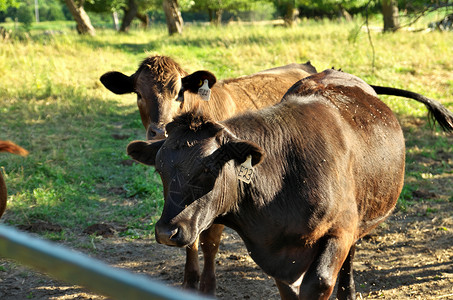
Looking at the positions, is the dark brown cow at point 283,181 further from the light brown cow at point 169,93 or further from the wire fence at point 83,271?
the wire fence at point 83,271

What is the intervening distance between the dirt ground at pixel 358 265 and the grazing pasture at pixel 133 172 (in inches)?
0.5

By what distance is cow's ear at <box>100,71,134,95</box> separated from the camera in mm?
5621

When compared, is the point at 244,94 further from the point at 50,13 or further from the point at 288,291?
the point at 50,13

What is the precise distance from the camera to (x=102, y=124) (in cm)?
1065

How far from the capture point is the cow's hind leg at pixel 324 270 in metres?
3.47

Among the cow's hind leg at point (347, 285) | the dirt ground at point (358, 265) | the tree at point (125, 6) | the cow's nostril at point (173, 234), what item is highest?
the tree at point (125, 6)

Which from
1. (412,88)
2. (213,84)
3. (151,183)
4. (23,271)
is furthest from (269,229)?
(412,88)

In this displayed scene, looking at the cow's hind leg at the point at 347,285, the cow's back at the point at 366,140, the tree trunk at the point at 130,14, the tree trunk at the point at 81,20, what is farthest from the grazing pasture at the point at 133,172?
the tree trunk at the point at 130,14

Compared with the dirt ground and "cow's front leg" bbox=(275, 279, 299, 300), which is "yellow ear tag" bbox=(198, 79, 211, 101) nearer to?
the dirt ground

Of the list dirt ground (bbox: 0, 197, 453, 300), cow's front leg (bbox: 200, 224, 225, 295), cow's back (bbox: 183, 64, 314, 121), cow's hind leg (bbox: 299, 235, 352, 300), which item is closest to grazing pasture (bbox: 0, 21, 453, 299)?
dirt ground (bbox: 0, 197, 453, 300)

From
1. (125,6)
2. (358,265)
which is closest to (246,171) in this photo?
(358,265)

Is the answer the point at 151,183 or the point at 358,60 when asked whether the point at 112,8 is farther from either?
the point at 151,183

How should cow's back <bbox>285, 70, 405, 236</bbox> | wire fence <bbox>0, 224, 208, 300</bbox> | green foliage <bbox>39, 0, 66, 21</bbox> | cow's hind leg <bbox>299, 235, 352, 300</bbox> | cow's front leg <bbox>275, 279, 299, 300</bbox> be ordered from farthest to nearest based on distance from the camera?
1. green foliage <bbox>39, 0, 66, 21</bbox>
2. cow's back <bbox>285, 70, 405, 236</bbox>
3. cow's front leg <bbox>275, 279, 299, 300</bbox>
4. cow's hind leg <bbox>299, 235, 352, 300</bbox>
5. wire fence <bbox>0, 224, 208, 300</bbox>

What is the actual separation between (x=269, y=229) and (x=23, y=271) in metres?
3.10
